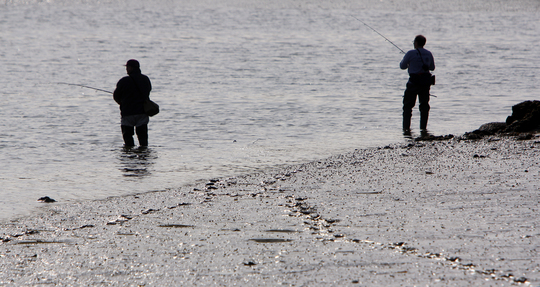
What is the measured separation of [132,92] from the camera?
341 inches

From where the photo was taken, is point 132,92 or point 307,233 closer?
point 307,233

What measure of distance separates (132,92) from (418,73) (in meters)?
4.56

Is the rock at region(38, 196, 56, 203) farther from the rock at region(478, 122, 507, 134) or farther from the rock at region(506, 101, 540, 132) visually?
the rock at region(506, 101, 540, 132)

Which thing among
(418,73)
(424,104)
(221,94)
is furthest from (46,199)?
(221,94)

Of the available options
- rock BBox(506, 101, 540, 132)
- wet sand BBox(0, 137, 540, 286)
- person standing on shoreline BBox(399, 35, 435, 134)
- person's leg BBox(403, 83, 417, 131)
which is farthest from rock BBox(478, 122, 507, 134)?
wet sand BBox(0, 137, 540, 286)

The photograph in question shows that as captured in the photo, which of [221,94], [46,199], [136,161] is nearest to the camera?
[46,199]

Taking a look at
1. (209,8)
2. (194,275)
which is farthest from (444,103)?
(209,8)

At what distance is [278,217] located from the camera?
5016 mm

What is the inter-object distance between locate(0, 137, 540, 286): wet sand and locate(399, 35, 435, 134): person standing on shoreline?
128 inches

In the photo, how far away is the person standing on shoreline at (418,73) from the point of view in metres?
9.68

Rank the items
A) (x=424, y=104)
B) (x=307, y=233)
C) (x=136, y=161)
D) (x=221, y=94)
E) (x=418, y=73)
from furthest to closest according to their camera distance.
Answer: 1. (x=221, y=94)
2. (x=424, y=104)
3. (x=418, y=73)
4. (x=136, y=161)
5. (x=307, y=233)

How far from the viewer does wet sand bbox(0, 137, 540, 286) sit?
3.72 meters

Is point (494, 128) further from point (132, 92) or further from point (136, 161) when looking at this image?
point (132, 92)

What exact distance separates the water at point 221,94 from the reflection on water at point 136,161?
3cm
